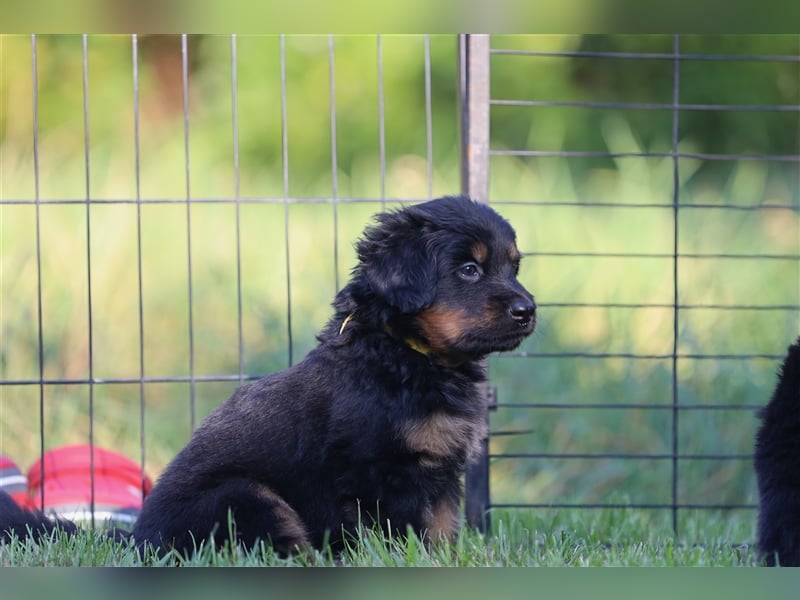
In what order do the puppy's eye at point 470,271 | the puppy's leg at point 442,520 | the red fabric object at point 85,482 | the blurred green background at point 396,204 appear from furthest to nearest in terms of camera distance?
1. the blurred green background at point 396,204
2. the red fabric object at point 85,482
3. the puppy's eye at point 470,271
4. the puppy's leg at point 442,520

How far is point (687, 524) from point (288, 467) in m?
2.13

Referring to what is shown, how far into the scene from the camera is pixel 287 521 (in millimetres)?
3254

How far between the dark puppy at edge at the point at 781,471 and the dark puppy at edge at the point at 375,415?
81cm

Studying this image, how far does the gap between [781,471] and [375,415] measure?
4.14 ft

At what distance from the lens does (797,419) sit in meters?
3.21

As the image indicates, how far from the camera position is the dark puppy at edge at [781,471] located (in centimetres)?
318

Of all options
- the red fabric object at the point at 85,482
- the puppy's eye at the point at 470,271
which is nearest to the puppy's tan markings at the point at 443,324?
the puppy's eye at the point at 470,271

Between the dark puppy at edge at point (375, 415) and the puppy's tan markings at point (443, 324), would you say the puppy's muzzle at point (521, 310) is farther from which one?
the puppy's tan markings at point (443, 324)

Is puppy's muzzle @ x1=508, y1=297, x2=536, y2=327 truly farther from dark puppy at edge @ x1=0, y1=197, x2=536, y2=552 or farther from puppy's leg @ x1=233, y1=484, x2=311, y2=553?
puppy's leg @ x1=233, y1=484, x2=311, y2=553

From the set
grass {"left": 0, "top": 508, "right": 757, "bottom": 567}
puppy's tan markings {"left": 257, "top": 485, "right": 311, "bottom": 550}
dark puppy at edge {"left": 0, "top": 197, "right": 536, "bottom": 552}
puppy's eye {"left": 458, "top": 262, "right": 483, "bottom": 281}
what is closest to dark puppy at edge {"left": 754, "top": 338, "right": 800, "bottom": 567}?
grass {"left": 0, "top": 508, "right": 757, "bottom": 567}

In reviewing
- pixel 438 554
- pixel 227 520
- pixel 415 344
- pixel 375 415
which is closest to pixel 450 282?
pixel 415 344

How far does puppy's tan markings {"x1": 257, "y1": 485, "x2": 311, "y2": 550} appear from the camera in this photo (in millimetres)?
3213

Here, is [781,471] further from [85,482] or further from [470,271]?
[85,482]

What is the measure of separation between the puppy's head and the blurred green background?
0.66 m
